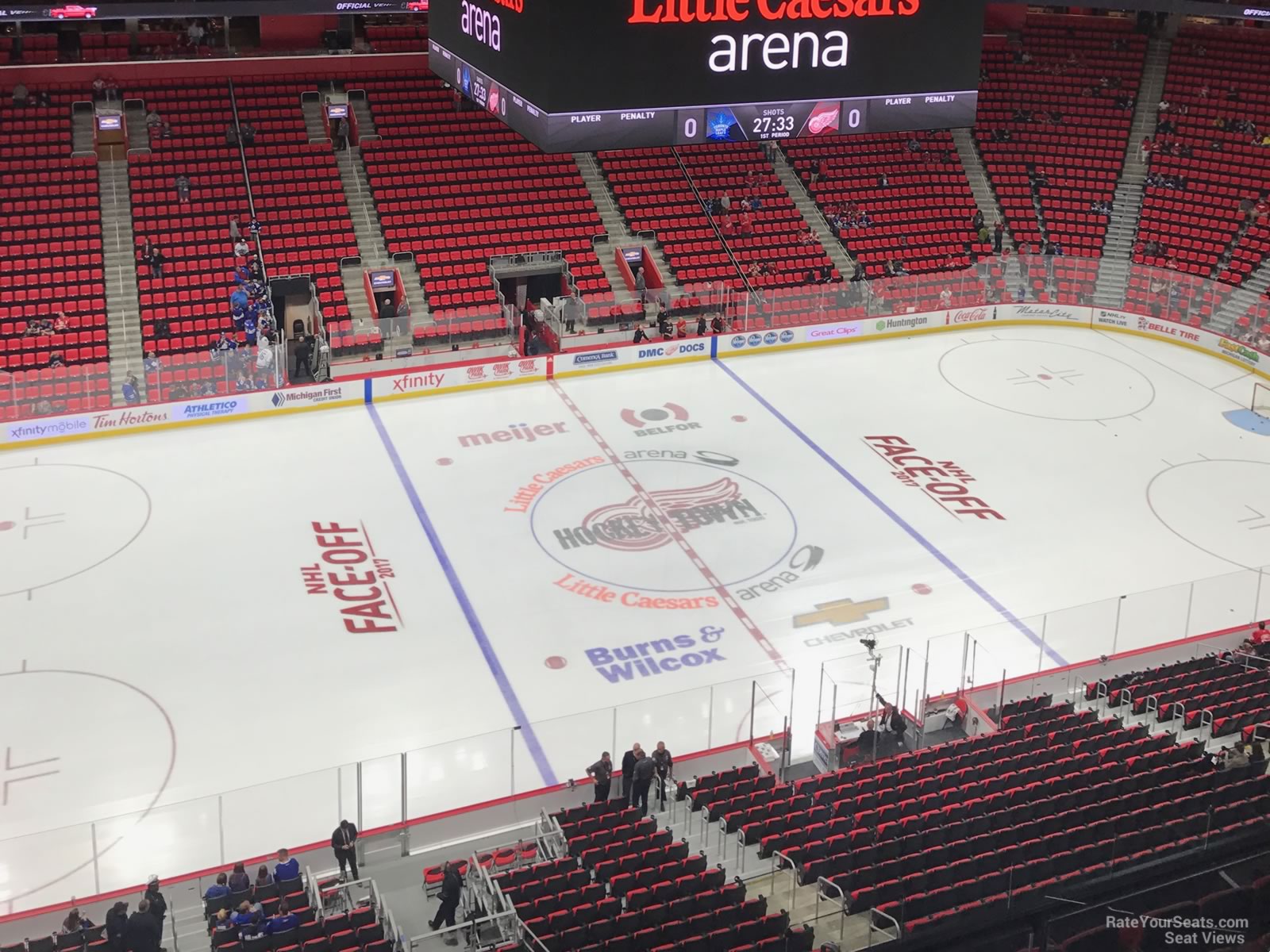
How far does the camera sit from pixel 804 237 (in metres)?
34.8

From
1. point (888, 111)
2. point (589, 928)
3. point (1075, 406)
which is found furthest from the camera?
point (1075, 406)

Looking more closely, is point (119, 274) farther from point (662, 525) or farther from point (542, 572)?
point (662, 525)

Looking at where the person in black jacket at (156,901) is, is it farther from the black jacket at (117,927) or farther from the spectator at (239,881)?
the spectator at (239,881)

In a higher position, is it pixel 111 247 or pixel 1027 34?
pixel 1027 34

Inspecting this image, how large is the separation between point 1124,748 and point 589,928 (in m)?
6.96

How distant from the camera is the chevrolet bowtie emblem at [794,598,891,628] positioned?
2022 centimetres

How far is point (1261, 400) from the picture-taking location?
28.8 m

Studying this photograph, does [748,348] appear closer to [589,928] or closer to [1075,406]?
[1075,406]

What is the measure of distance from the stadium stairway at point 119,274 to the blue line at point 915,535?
12.2 meters

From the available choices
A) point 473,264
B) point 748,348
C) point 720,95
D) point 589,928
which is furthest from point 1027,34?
point 589,928

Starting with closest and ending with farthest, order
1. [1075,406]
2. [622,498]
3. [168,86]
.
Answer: [622,498]
[1075,406]
[168,86]

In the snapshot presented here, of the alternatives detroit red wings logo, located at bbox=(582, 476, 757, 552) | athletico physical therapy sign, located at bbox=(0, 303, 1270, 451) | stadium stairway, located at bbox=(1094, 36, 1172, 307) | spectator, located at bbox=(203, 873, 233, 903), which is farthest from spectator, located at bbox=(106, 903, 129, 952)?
Result: stadium stairway, located at bbox=(1094, 36, 1172, 307)

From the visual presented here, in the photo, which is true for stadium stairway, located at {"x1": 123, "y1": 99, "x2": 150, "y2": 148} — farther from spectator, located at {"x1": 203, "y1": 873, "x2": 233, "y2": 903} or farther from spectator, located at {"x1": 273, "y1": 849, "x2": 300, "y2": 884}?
spectator, located at {"x1": 203, "y1": 873, "x2": 233, "y2": 903}

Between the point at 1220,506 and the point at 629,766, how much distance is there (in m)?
13.4
